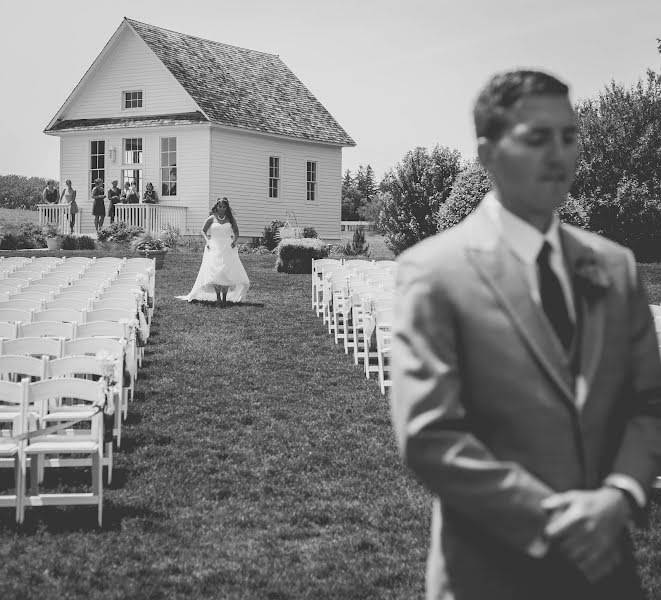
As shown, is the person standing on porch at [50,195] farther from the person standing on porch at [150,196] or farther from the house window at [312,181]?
the house window at [312,181]

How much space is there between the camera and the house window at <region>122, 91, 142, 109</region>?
36263 millimetres

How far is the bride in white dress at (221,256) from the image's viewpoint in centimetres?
1853

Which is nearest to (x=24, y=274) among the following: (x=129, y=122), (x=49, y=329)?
(x=49, y=329)

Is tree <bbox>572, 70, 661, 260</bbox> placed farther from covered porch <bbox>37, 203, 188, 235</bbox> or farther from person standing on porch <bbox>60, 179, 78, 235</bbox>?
→ person standing on porch <bbox>60, 179, 78, 235</bbox>

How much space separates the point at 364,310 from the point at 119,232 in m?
Answer: 20.8

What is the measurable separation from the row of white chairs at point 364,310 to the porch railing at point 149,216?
1542 centimetres

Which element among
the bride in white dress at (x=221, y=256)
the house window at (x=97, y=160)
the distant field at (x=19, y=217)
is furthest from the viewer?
the distant field at (x=19, y=217)

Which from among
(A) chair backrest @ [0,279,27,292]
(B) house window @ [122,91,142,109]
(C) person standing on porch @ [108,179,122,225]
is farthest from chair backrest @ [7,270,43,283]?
(B) house window @ [122,91,142,109]

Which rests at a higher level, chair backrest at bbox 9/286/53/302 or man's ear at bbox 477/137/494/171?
man's ear at bbox 477/137/494/171

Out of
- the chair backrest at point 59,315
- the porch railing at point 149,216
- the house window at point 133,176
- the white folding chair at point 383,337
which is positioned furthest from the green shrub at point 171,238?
the white folding chair at point 383,337

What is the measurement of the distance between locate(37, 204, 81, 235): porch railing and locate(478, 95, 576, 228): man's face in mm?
33582

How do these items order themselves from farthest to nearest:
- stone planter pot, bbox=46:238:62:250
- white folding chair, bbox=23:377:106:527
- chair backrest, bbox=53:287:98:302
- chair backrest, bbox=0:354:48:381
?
1. stone planter pot, bbox=46:238:62:250
2. chair backrest, bbox=53:287:98:302
3. chair backrest, bbox=0:354:48:381
4. white folding chair, bbox=23:377:106:527

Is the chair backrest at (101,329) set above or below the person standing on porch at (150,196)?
below

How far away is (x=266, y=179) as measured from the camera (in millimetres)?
37312
